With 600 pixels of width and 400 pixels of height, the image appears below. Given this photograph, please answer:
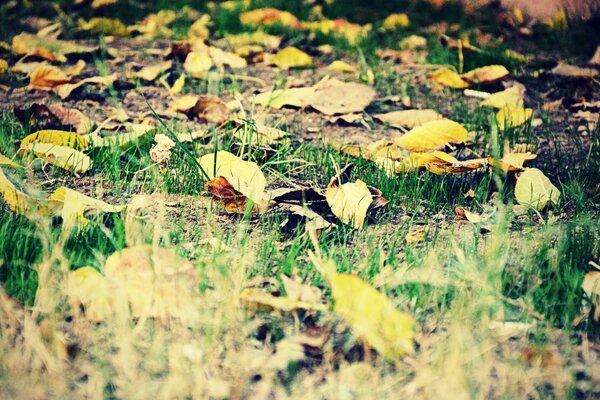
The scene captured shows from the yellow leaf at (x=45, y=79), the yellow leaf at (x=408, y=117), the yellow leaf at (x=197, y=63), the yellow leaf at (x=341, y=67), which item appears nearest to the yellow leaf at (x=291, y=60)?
the yellow leaf at (x=341, y=67)

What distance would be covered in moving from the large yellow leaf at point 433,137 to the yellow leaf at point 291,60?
1052mm

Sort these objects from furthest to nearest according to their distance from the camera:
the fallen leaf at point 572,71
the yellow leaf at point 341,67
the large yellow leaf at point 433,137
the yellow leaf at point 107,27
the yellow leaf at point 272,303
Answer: the yellow leaf at point 107,27 → the yellow leaf at point 341,67 → the fallen leaf at point 572,71 → the large yellow leaf at point 433,137 → the yellow leaf at point 272,303

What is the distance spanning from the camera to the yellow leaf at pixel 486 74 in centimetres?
277

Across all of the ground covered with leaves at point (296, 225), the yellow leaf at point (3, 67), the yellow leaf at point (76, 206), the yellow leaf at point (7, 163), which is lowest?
the ground covered with leaves at point (296, 225)

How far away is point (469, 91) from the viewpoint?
278 centimetres

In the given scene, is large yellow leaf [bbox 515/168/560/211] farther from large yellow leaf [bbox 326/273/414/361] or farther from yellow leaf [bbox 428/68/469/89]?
yellow leaf [bbox 428/68/469/89]

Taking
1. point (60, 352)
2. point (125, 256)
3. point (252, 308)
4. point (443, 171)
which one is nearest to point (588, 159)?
point (443, 171)

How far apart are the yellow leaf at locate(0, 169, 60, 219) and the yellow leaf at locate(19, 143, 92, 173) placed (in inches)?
11.3

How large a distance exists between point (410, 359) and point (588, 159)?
1226 mm

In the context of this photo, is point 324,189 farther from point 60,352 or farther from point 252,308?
point 60,352

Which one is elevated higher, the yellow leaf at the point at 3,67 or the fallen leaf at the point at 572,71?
the yellow leaf at the point at 3,67

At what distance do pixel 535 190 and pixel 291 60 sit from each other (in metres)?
1.55

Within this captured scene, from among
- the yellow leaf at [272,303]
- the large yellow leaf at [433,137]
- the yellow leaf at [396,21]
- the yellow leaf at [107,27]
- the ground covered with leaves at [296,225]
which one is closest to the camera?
the ground covered with leaves at [296,225]

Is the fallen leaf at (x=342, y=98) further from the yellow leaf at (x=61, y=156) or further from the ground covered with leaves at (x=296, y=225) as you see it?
the yellow leaf at (x=61, y=156)
